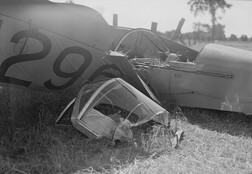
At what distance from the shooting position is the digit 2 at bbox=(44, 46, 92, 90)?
203 inches

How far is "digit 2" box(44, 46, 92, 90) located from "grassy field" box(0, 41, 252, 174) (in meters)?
0.46

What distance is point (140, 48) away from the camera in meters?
7.50

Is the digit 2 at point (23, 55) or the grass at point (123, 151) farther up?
the digit 2 at point (23, 55)

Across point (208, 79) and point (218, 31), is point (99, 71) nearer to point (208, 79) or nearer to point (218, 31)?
A: point (208, 79)

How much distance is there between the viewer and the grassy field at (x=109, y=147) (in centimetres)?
334

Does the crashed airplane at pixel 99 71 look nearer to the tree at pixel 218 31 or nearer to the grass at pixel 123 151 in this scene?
the grass at pixel 123 151

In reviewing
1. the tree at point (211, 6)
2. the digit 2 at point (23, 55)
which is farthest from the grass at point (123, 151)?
the tree at point (211, 6)

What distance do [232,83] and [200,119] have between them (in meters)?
0.90

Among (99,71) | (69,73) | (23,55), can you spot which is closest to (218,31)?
(99,71)

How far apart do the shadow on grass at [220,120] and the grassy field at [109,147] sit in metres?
0.02

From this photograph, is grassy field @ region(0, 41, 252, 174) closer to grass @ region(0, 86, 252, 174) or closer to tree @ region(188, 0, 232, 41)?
grass @ region(0, 86, 252, 174)

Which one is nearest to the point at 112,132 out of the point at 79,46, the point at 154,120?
the point at 154,120

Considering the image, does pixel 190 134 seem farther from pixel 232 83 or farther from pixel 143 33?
pixel 143 33

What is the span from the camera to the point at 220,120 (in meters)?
5.29
